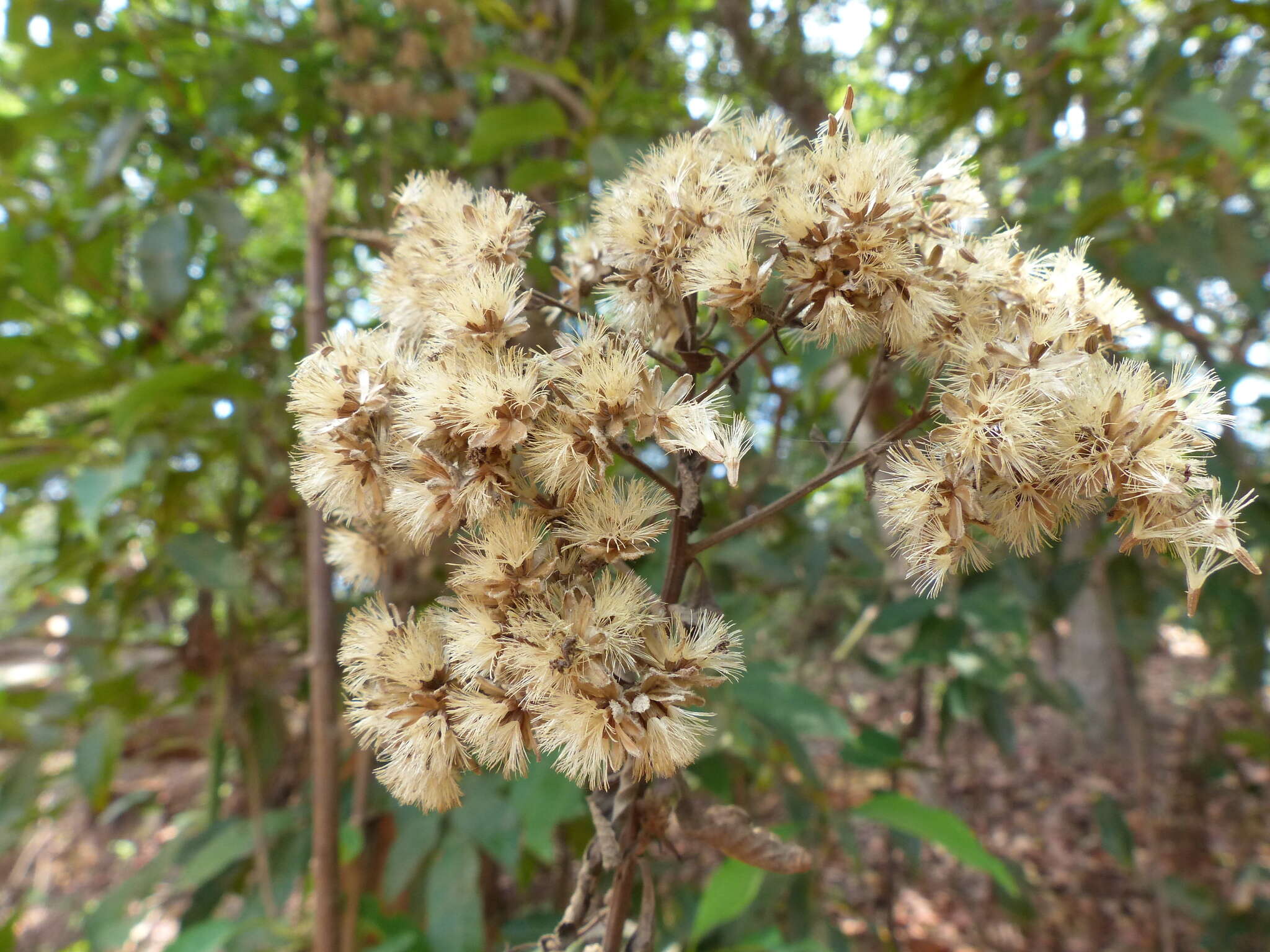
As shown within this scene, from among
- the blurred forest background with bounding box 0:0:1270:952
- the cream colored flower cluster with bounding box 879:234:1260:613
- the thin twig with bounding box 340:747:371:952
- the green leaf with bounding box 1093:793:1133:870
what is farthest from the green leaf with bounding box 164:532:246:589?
the green leaf with bounding box 1093:793:1133:870

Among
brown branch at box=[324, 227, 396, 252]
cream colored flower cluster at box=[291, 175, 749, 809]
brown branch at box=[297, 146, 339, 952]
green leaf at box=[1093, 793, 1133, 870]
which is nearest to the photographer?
cream colored flower cluster at box=[291, 175, 749, 809]

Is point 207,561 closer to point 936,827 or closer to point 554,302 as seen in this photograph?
point 554,302

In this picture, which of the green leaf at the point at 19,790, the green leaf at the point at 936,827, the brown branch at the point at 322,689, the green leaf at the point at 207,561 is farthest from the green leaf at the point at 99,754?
the green leaf at the point at 936,827

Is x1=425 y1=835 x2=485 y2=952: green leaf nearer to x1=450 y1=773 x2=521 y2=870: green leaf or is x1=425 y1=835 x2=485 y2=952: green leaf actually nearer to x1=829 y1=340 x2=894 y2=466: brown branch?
x1=450 y1=773 x2=521 y2=870: green leaf

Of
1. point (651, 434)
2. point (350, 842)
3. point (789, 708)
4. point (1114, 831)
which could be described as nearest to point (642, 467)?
point (651, 434)

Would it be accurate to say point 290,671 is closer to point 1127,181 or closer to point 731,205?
point 731,205

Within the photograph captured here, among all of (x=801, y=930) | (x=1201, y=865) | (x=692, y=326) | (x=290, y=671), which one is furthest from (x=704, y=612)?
(x=1201, y=865)
